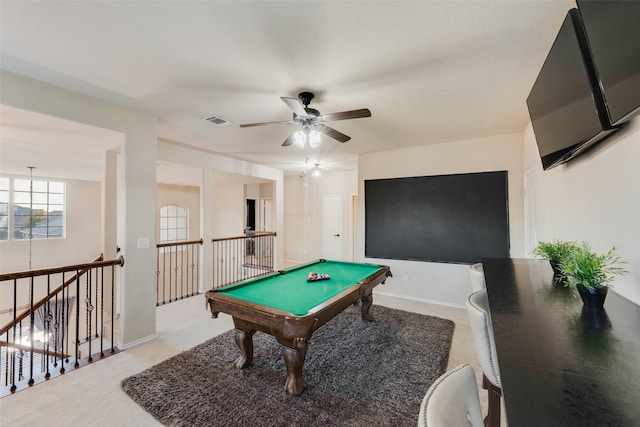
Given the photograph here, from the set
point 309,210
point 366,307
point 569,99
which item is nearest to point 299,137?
point 569,99

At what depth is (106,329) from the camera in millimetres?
3688

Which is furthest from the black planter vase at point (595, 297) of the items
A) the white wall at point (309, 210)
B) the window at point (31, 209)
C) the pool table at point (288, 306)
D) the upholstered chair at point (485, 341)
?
the window at point (31, 209)

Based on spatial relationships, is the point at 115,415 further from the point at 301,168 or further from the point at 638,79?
the point at 301,168

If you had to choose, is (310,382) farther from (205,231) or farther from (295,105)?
(205,231)

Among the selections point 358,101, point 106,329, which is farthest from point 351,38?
point 106,329

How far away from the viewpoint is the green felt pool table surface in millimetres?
2229

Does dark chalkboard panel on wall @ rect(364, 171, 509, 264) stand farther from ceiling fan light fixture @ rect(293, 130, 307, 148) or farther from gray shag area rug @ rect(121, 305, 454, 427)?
ceiling fan light fixture @ rect(293, 130, 307, 148)

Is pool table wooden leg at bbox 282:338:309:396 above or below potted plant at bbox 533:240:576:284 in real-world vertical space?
below

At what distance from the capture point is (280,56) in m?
1.94

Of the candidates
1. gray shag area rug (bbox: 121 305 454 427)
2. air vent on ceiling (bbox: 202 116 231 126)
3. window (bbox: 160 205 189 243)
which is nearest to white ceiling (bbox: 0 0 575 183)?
air vent on ceiling (bbox: 202 116 231 126)

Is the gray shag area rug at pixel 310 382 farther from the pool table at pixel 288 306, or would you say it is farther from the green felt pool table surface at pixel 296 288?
the green felt pool table surface at pixel 296 288

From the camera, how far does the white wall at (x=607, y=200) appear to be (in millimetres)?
1181

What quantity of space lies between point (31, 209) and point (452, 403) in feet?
32.0

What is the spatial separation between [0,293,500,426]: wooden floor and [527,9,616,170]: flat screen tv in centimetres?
197
